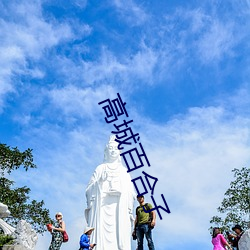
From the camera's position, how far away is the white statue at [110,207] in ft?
45.1

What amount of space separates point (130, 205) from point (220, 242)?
527 cm

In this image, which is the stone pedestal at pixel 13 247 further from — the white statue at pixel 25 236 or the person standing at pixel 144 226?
the person standing at pixel 144 226

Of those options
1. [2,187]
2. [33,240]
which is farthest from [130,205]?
[2,187]

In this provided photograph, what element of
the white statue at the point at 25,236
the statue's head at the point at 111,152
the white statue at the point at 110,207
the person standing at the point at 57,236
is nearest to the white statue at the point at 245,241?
the person standing at the point at 57,236

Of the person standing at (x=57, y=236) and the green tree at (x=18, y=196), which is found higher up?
the green tree at (x=18, y=196)

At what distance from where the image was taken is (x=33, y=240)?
1041 cm

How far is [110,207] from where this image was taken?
46.5 feet

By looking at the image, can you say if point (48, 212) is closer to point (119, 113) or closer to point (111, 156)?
point (111, 156)

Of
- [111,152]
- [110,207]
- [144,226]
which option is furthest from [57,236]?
[111,152]

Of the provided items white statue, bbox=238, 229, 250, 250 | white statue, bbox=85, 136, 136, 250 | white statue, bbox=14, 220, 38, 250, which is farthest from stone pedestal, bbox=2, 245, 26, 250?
white statue, bbox=238, 229, 250, 250

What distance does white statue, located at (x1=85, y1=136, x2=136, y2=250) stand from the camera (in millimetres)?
13750

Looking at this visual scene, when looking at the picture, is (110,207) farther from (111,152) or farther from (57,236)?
(57,236)

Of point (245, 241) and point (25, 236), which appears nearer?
point (245, 241)

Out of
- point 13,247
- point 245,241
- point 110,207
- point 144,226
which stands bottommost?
point 245,241
